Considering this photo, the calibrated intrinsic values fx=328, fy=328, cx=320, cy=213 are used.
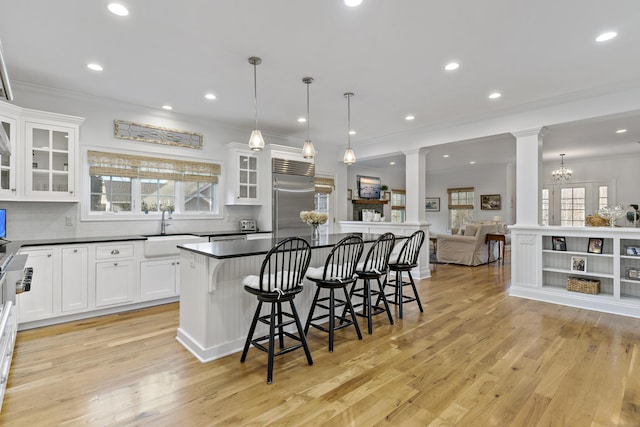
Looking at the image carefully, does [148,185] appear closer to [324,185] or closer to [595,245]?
[324,185]

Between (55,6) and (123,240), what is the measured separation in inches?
96.2

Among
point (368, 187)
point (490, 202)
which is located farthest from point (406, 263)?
point (490, 202)

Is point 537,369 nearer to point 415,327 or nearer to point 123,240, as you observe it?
point 415,327

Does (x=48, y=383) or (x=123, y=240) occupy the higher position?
(x=123, y=240)

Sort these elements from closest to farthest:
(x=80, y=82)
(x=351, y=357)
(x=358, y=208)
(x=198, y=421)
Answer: (x=198, y=421)
(x=351, y=357)
(x=80, y=82)
(x=358, y=208)

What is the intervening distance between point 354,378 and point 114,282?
10.2 feet

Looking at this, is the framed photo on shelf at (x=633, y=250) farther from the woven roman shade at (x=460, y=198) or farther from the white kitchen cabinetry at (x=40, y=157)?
the woven roman shade at (x=460, y=198)

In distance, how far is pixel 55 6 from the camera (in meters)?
2.36

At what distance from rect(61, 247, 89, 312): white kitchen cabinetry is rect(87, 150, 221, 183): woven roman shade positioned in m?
1.18

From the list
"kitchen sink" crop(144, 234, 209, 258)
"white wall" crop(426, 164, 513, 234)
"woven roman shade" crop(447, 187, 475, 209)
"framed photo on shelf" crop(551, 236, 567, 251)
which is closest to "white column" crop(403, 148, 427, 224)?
"framed photo on shelf" crop(551, 236, 567, 251)

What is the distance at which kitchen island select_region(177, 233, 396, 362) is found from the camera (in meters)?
2.67

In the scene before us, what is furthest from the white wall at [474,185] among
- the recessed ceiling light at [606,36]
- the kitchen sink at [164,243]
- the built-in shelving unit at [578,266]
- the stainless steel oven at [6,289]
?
the stainless steel oven at [6,289]

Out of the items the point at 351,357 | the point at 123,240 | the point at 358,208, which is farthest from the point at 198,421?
the point at 358,208

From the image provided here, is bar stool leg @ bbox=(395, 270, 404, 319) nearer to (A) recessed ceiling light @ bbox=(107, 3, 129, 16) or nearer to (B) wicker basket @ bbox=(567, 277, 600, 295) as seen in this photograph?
(B) wicker basket @ bbox=(567, 277, 600, 295)
